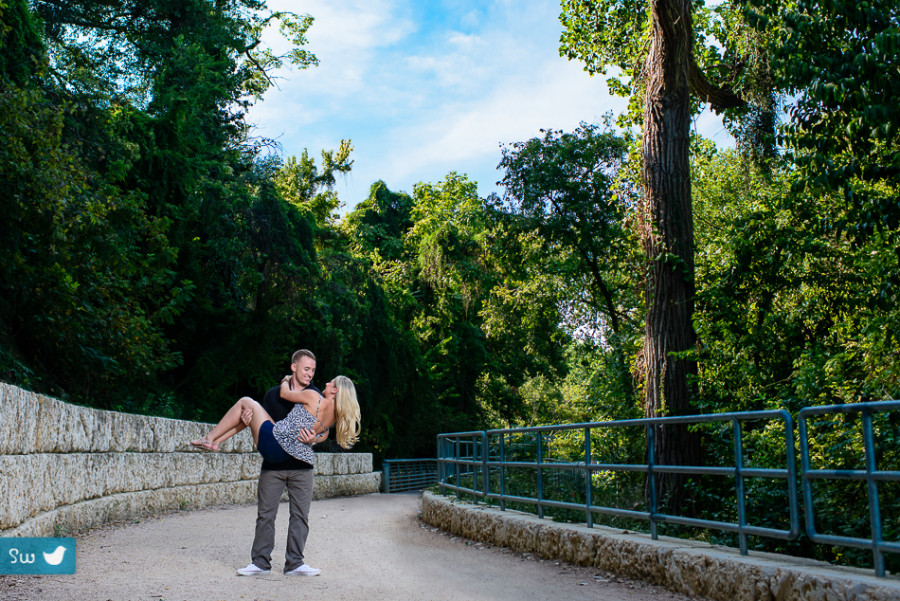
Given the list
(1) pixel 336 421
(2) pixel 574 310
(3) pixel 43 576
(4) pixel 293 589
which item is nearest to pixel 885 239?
(1) pixel 336 421

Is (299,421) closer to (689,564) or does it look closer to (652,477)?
(652,477)

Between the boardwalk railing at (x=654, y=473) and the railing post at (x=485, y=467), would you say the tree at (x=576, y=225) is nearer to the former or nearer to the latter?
the boardwalk railing at (x=654, y=473)

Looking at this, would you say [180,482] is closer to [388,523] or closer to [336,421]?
[388,523]

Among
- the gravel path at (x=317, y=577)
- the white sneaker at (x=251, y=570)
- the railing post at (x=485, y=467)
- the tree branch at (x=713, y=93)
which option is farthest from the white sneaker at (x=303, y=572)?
the tree branch at (x=713, y=93)

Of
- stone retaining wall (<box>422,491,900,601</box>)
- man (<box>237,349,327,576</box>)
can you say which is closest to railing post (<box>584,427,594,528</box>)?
stone retaining wall (<box>422,491,900,601</box>)

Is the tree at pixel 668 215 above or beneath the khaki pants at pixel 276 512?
above

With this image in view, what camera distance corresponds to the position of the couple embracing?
648 centimetres

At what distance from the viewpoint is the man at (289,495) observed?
652 centimetres

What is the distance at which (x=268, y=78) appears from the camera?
1205 inches

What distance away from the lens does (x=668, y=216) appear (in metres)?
12.0

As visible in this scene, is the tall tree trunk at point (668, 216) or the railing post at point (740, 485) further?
the tall tree trunk at point (668, 216)

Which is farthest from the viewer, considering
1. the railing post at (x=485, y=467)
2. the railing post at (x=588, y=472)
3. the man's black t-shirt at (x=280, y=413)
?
the railing post at (x=485, y=467)

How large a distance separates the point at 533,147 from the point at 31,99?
35.6 ft

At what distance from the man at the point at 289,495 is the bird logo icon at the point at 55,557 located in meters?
1.50
